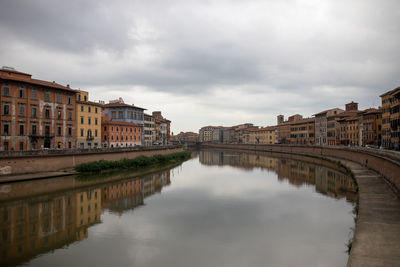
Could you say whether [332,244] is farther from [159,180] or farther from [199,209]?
[159,180]

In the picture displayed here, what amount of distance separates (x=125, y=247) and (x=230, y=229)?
655 cm

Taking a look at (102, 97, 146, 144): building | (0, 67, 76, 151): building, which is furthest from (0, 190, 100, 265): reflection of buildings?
(102, 97, 146, 144): building

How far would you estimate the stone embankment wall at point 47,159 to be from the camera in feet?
109

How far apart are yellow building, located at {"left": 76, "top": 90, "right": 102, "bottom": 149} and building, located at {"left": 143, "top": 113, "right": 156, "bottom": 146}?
26636 mm

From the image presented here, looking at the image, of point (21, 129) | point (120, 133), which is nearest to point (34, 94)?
point (21, 129)

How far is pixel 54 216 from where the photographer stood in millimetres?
20828

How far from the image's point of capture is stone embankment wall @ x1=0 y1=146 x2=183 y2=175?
3328 centimetres

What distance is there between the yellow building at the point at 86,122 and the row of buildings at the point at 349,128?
176 feet

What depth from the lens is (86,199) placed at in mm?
26531

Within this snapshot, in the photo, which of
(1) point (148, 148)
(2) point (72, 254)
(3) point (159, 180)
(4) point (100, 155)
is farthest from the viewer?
(1) point (148, 148)

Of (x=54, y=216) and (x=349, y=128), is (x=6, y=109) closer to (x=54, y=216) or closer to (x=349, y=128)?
(x=54, y=216)

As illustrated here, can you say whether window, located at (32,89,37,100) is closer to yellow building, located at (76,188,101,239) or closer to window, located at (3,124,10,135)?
window, located at (3,124,10,135)

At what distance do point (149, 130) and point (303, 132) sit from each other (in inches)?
2338

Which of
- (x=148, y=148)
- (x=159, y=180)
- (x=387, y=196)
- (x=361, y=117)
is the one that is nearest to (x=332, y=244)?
(x=387, y=196)
